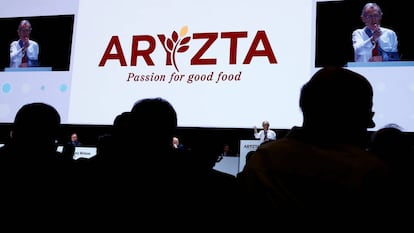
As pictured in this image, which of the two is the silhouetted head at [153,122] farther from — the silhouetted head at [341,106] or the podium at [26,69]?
the podium at [26,69]

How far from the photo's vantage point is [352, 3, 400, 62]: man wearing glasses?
5.49m

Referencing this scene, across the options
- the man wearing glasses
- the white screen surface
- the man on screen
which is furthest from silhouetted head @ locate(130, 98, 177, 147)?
the man on screen

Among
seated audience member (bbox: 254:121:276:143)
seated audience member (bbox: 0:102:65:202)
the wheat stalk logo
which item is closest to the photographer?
seated audience member (bbox: 0:102:65:202)

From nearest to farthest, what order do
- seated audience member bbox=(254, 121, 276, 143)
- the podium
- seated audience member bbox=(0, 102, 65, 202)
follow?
seated audience member bbox=(0, 102, 65, 202) → seated audience member bbox=(254, 121, 276, 143) → the podium

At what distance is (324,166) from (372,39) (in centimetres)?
505

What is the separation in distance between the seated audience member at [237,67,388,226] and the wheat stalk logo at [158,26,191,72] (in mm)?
5089

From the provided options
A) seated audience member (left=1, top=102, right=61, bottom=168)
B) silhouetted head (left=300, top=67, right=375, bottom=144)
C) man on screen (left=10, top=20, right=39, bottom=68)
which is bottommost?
seated audience member (left=1, top=102, right=61, bottom=168)

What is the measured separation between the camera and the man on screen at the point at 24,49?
671cm

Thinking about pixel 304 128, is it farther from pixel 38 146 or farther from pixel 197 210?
pixel 38 146

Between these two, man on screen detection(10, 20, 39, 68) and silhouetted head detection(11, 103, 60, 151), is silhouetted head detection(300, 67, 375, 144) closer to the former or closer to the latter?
silhouetted head detection(11, 103, 60, 151)

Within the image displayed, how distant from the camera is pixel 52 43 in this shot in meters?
6.65

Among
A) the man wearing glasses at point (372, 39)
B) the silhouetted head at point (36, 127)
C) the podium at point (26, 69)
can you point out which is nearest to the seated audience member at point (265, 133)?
the man wearing glasses at point (372, 39)

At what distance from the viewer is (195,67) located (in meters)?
6.03

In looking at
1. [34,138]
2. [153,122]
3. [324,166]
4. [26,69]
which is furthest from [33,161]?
[26,69]
